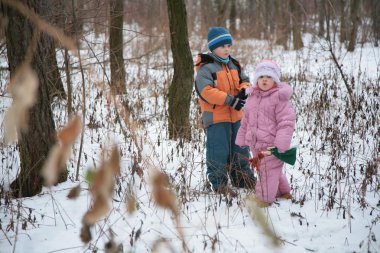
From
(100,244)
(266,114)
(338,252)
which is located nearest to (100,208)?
(100,244)

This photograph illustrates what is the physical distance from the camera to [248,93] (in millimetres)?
3078

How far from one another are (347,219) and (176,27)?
2.84 m

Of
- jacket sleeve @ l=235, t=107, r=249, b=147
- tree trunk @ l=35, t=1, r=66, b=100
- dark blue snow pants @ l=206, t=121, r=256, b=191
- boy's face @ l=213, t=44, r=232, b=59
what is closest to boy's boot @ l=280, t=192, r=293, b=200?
dark blue snow pants @ l=206, t=121, r=256, b=191

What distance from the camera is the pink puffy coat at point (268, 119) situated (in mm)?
2836

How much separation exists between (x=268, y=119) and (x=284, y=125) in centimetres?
16

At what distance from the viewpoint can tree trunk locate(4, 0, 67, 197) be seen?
283 centimetres

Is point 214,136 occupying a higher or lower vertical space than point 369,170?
higher

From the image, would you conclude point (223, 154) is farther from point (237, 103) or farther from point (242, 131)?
point (237, 103)

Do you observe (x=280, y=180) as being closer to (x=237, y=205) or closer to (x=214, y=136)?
(x=237, y=205)

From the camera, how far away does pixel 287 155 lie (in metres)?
2.85

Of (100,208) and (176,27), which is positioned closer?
(100,208)

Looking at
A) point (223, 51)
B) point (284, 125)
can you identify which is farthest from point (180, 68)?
point (284, 125)

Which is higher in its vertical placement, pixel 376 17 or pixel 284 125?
pixel 376 17

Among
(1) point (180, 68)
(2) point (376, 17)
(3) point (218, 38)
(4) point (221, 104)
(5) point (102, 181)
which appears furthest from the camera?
(2) point (376, 17)
